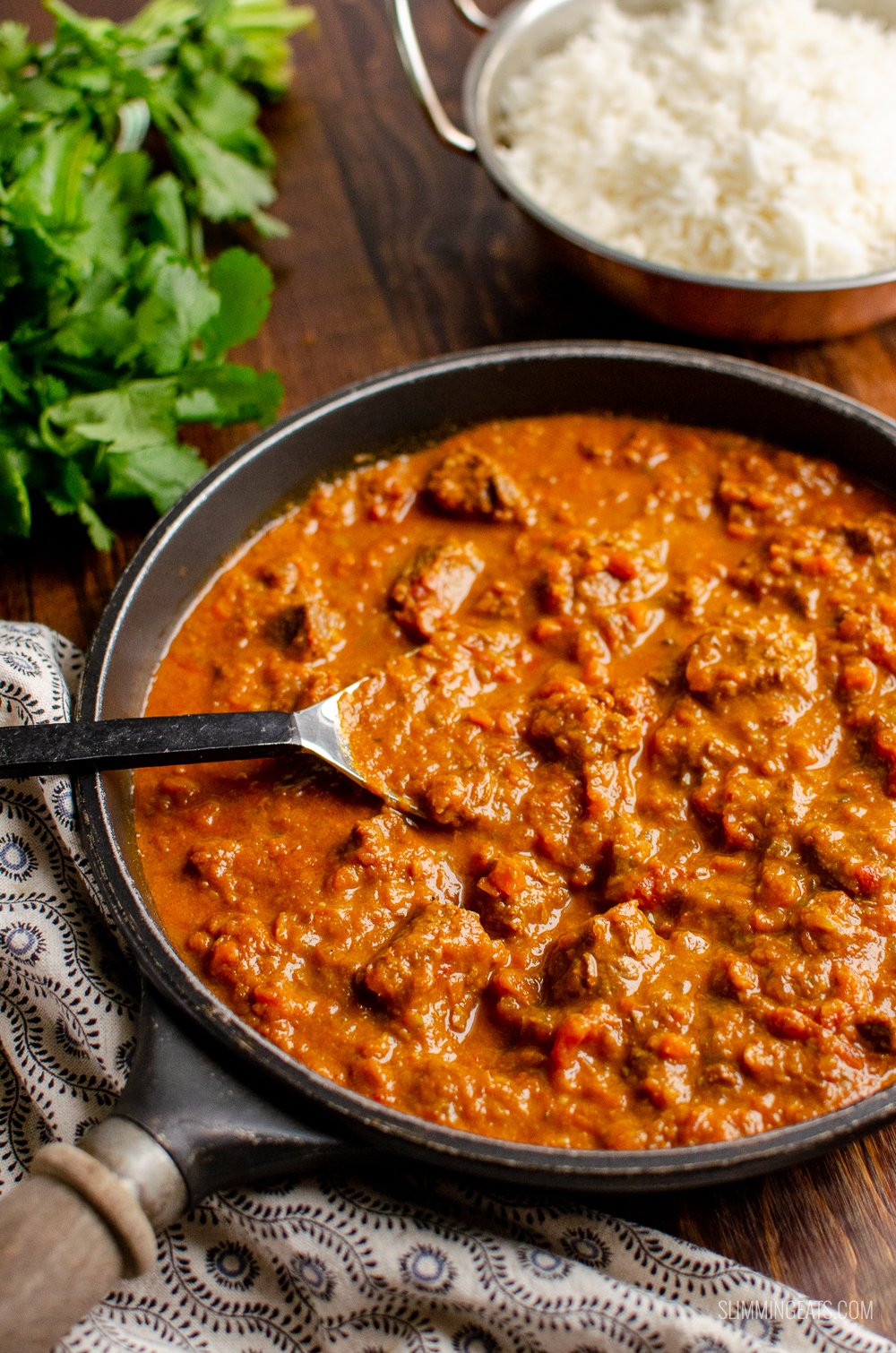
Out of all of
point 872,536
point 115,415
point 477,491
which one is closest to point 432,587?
point 477,491

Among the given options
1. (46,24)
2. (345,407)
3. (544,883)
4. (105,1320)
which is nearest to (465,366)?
(345,407)

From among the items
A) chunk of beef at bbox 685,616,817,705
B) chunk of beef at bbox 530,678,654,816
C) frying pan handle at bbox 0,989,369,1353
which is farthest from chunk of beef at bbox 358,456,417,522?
frying pan handle at bbox 0,989,369,1353

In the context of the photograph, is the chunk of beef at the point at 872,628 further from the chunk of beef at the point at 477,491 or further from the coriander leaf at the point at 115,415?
the coriander leaf at the point at 115,415

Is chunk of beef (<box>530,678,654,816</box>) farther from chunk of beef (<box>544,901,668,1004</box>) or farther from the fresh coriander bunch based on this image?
the fresh coriander bunch

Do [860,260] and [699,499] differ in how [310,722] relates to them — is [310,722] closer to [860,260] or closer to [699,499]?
[699,499]

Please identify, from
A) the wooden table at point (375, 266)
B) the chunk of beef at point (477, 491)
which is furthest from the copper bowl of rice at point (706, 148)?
the chunk of beef at point (477, 491)

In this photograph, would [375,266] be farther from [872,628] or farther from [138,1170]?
[138,1170]
